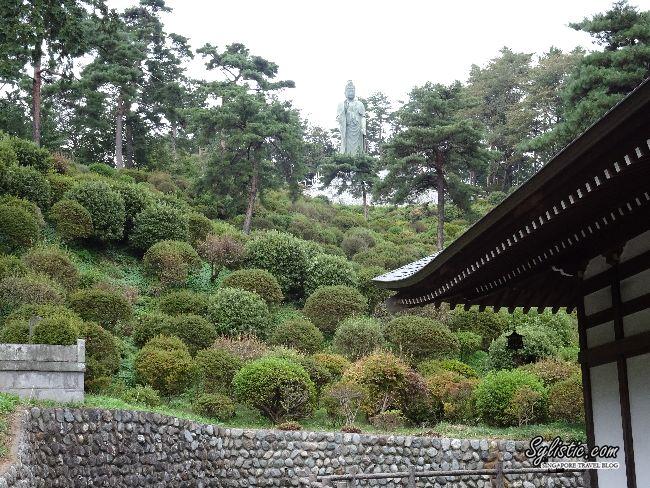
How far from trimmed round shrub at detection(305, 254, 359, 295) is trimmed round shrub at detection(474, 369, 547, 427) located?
9689 mm

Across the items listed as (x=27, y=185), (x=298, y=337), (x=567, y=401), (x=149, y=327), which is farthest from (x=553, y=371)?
(x=27, y=185)

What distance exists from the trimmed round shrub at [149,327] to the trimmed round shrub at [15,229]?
4790 mm

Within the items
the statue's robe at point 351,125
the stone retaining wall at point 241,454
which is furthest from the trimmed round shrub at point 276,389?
the statue's robe at point 351,125

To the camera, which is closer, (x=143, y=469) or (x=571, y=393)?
(x=143, y=469)

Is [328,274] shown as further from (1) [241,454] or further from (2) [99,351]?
(1) [241,454]

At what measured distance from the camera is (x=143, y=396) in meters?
16.7

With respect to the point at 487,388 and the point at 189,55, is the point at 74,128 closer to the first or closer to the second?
the point at 189,55

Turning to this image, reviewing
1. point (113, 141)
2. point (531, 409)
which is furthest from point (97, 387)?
point (113, 141)

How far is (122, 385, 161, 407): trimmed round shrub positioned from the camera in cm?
1655

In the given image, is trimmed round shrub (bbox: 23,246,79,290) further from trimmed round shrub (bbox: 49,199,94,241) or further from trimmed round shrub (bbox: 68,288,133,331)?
trimmed round shrub (bbox: 49,199,94,241)

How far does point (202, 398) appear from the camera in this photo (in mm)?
17156

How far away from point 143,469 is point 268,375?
3679 millimetres

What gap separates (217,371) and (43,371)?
5337 mm

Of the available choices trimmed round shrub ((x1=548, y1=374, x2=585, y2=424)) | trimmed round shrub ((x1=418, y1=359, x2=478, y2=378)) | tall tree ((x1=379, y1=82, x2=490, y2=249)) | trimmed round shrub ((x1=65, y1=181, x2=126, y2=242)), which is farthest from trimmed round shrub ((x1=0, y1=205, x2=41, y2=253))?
tall tree ((x1=379, y1=82, x2=490, y2=249))
